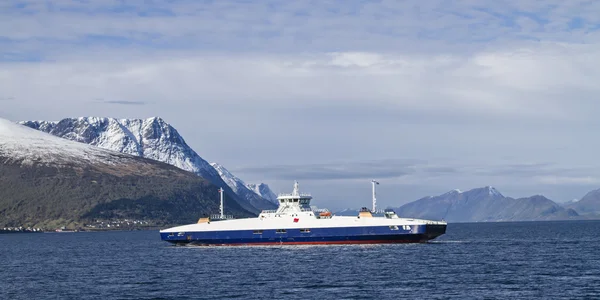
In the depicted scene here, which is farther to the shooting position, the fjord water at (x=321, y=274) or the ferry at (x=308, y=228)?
the ferry at (x=308, y=228)

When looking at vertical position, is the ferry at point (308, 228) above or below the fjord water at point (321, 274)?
above

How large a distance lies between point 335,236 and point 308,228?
5830 mm

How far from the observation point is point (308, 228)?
158750 millimetres

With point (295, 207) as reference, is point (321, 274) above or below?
below

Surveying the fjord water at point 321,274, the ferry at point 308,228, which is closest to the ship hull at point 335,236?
the ferry at point 308,228

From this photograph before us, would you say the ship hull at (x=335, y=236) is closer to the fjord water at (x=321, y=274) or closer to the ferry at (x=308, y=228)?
the ferry at (x=308, y=228)

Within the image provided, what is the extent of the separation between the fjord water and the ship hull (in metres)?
2.33

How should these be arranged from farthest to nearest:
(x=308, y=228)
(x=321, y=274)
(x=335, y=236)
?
(x=308, y=228)
(x=335, y=236)
(x=321, y=274)

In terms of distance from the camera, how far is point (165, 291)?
93750 mm

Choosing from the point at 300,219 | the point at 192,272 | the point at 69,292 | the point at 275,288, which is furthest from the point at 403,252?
the point at 69,292

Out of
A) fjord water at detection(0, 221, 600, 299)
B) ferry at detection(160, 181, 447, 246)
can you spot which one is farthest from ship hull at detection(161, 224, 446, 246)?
fjord water at detection(0, 221, 600, 299)

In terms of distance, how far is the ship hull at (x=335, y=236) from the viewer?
509 feet

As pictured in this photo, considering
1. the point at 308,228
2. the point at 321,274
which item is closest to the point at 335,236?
the point at 308,228

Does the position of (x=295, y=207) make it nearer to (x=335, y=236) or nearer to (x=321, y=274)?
(x=335, y=236)
